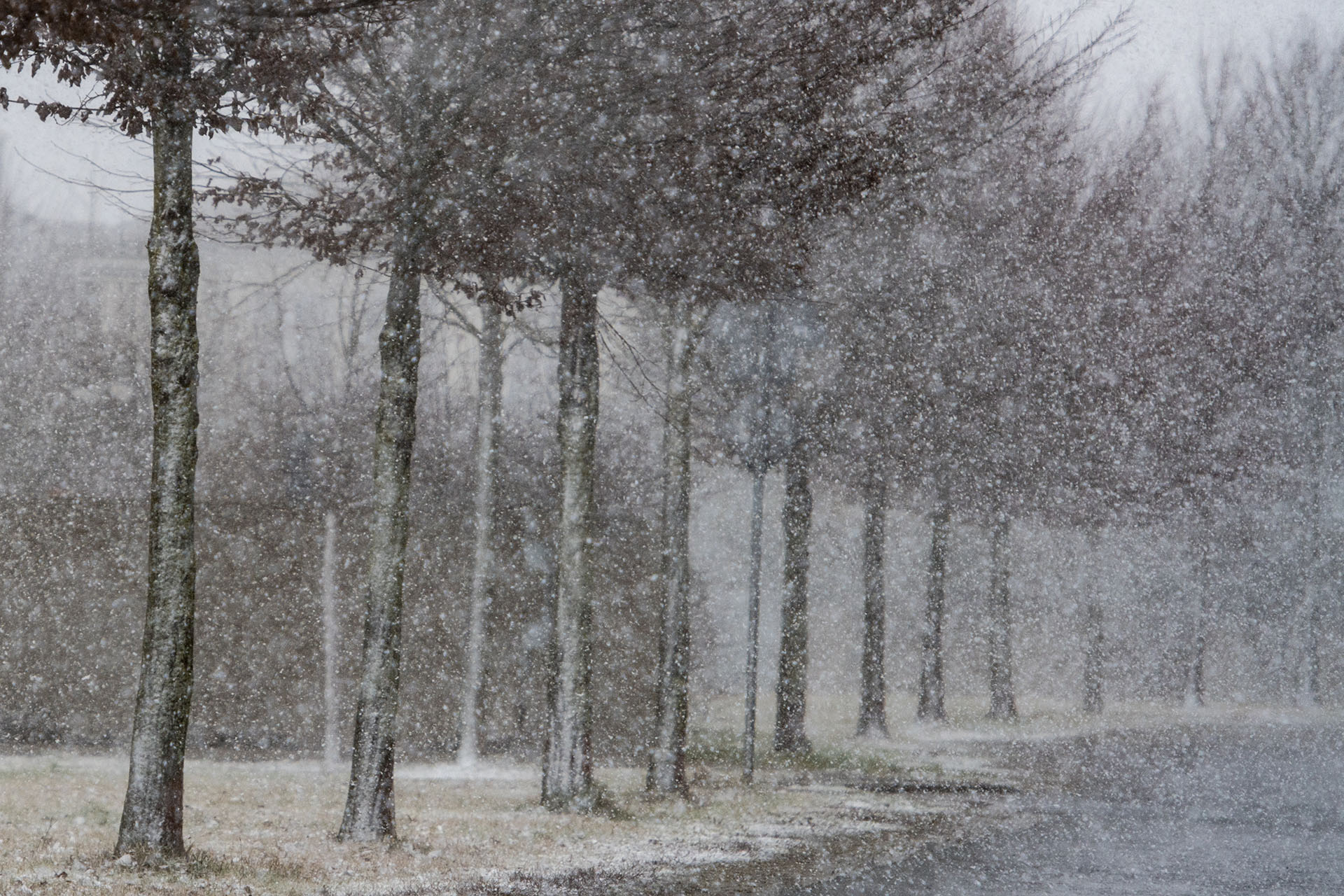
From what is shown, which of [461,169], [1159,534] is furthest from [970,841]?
[1159,534]

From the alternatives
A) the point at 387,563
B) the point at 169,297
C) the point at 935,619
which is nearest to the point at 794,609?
the point at 935,619

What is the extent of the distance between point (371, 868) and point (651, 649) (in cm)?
871

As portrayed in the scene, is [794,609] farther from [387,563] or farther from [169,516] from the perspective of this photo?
[169,516]

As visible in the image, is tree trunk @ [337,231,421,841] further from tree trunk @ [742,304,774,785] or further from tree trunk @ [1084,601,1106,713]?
tree trunk @ [1084,601,1106,713]

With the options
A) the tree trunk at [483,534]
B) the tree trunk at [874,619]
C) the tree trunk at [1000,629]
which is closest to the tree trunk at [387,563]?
the tree trunk at [483,534]

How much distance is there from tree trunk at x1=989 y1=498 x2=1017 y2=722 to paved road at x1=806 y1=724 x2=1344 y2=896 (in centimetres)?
501

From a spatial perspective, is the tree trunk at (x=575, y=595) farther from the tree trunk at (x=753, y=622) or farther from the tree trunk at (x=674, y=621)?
the tree trunk at (x=753, y=622)

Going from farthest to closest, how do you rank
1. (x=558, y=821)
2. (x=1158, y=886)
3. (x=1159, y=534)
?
(x=1159, y=534) < (x=558, y=821) < (x=1158, y=886)

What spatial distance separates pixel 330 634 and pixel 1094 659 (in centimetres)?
1588

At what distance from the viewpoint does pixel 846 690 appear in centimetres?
3741

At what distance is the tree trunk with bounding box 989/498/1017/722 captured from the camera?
2208 cm

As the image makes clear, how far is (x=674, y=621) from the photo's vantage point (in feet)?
41.9

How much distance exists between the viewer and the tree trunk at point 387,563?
9031mm

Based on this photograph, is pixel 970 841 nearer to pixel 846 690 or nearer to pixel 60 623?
pixel 60 623
